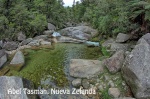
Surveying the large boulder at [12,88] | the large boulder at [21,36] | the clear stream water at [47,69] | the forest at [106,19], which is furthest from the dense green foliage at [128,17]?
the large boulder at [21,36]

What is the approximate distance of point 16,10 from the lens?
555 inches

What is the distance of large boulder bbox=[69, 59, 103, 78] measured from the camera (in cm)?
649

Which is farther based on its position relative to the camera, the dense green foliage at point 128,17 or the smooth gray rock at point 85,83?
the dense green foliage at point 128,17

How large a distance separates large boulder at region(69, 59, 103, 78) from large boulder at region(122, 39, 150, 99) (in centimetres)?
127

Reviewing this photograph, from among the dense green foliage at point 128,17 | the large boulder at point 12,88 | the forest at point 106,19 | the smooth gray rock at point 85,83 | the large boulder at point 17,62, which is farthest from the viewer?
the forest at point 106,19

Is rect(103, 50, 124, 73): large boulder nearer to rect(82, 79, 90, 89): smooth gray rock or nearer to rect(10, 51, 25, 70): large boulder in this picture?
rect(82, 79, 90, 89): smooth gray rock

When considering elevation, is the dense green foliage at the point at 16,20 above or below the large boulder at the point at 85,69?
above

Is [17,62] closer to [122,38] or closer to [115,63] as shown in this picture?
[115,63]

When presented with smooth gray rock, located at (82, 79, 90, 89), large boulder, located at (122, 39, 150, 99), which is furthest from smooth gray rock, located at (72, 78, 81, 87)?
large boulder, located at (122, 39, 150, 99)

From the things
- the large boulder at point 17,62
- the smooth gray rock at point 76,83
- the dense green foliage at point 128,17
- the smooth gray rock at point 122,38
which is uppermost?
the dense green foliage at point 128,17

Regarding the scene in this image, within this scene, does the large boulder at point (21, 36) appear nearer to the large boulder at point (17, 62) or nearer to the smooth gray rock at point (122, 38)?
the large boulder at point (17, 62)

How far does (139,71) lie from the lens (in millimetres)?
5070

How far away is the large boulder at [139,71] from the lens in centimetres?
482

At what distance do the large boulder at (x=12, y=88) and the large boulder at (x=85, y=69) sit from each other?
2.42 meters
